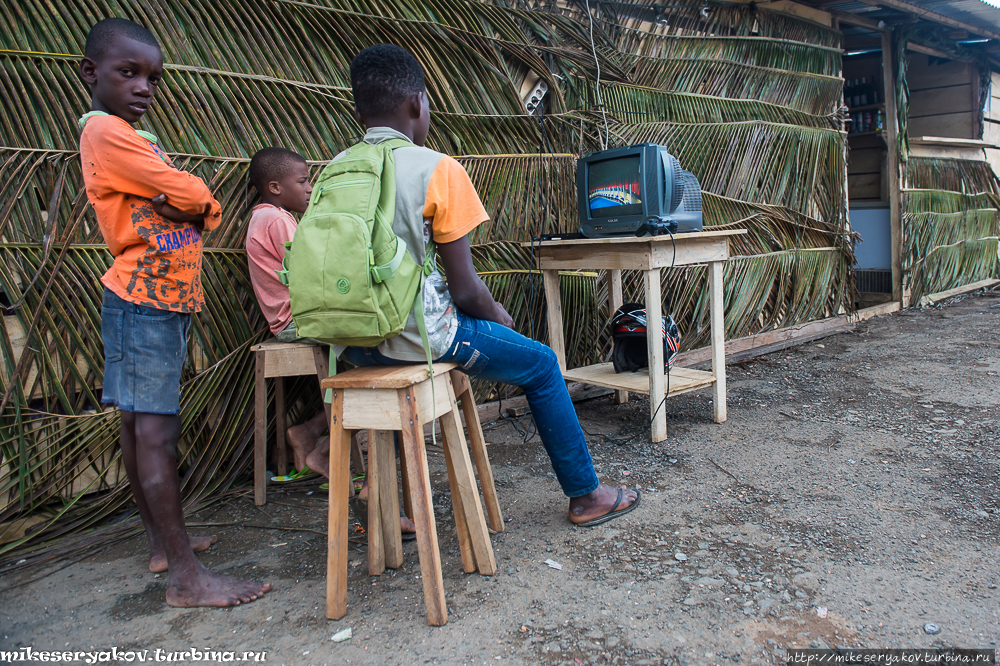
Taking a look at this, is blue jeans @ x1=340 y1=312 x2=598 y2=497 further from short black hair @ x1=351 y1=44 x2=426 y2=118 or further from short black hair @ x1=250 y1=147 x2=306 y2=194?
short black hair @ x1=250 y1=147 x2=306 y2=194

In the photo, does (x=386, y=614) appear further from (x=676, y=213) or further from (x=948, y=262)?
(x=948, y=262)

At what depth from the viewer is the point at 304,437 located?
3.00 meters

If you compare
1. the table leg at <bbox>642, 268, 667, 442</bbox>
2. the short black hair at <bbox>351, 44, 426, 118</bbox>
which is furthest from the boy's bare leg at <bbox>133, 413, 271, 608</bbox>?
the table leg at <bbox>642, 268, 667, 442</bbox>

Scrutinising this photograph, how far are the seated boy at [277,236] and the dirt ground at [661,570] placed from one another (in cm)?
26

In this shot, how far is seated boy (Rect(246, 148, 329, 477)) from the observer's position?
2.72m

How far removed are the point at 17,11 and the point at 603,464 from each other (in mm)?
2976

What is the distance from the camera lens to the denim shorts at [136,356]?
6.57 ft

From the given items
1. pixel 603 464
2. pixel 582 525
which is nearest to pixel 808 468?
pixel 603 464

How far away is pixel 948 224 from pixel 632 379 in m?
5.91

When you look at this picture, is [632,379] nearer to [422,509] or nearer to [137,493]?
[422,509]

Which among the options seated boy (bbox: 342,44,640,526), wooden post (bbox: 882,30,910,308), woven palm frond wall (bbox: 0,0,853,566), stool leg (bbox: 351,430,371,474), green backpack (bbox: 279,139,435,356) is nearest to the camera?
green backpack (bbox: 279,139,435,356)

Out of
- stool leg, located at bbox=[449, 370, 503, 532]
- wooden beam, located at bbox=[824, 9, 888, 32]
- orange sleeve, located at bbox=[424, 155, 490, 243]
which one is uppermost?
wooden beam, located at bbox=[824, 9, 888, 32]

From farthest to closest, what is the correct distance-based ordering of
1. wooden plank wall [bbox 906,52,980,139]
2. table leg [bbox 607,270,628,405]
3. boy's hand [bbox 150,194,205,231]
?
wooden plank wall [bbox 906,52,980,139] < table leg [bbox 607,270,628,405] < boy's hand [bbox 150,194,205,231]

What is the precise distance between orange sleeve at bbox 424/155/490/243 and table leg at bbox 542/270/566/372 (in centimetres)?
182
